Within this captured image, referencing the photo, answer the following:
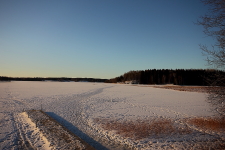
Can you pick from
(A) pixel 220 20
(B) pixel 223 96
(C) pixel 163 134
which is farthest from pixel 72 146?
(A) pixel 220 20

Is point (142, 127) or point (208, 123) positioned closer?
point (142, 127)

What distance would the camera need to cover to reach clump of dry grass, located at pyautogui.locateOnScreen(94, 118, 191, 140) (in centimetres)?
749

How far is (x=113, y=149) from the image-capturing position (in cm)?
584

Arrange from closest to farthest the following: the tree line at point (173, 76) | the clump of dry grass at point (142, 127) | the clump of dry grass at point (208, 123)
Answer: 1. the clump of dry grass at point (142, 127)
2. the clump of dry grass at point (208, 123)
3. the tree line at point (173, 76)

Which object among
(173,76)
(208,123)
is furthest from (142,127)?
(173,76)

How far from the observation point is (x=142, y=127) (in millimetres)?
8461

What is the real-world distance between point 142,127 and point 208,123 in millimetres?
4034

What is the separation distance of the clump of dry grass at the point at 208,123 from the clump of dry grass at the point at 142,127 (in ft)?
3.62

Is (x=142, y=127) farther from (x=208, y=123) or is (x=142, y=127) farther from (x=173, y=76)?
(x=173, y=76)

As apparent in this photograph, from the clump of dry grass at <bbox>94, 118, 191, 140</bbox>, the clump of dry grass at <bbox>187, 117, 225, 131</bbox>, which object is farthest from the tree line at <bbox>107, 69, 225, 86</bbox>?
the clump of dry grass at <bbox>94, 118, 191, 140</bbox>

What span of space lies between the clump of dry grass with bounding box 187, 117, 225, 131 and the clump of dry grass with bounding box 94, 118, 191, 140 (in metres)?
1.10

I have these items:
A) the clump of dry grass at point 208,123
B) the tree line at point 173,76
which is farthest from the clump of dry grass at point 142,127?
the tree line at point 173,76

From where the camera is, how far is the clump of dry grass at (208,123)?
8.25 m

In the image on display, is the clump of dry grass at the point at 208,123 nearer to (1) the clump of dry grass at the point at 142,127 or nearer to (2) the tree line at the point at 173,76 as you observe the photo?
(1) the clump of dry grass at the point at 142,127
